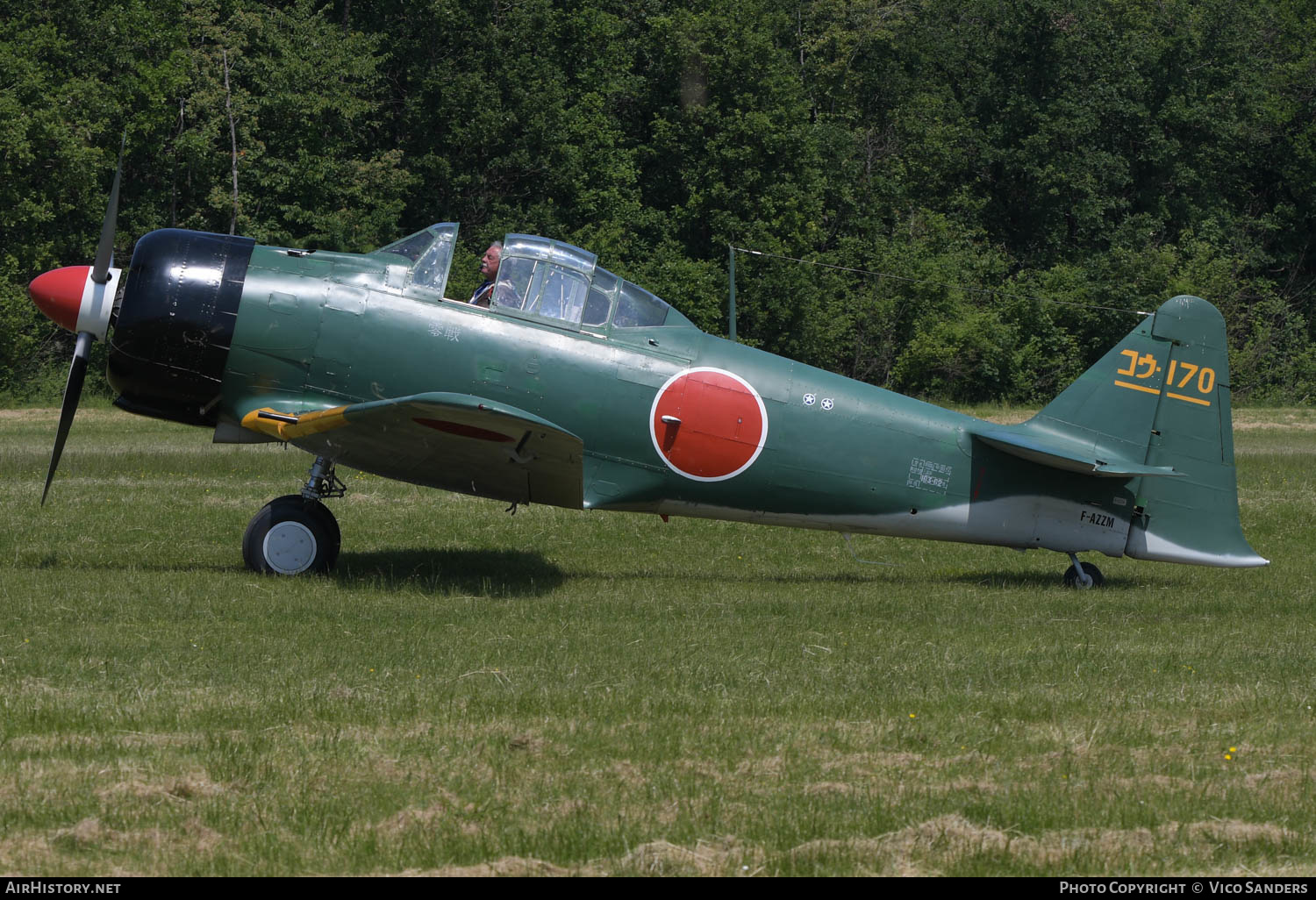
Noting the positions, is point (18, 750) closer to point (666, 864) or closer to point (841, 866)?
point (666, 864)

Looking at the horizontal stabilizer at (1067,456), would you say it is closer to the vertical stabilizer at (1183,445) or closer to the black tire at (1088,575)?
the vertical stabilizer at (1183,445)

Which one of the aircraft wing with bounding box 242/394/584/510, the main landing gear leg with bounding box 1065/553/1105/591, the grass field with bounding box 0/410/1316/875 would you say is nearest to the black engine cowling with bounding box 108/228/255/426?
the aircraft wing with bounding box 242/394/584/510

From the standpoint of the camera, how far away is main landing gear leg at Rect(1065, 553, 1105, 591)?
1136 cm

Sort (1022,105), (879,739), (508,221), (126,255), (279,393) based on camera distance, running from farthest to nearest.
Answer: (1022,105), (508,221), (126,255), (279,393), (879,739)

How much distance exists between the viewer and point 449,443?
9.83 metres

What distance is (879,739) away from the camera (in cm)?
646

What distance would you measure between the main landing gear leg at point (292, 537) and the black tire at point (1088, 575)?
19.7 ft

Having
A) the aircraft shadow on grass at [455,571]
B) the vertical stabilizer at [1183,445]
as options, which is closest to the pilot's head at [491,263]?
the aircraft shadow on grass at [455,571]

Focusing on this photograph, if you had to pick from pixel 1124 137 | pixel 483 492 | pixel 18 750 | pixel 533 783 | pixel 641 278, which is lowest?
pixel 18 750

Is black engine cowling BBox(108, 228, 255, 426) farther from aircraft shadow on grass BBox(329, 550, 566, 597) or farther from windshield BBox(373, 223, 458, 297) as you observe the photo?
aircraft shadow on grass BBox(329, 550, 566, 597)

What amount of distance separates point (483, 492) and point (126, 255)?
27.4 metres

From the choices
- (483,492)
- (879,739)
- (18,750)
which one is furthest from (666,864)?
(483,492)

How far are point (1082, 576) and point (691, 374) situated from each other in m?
3.74

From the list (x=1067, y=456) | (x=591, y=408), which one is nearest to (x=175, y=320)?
(x=591, y=408)
